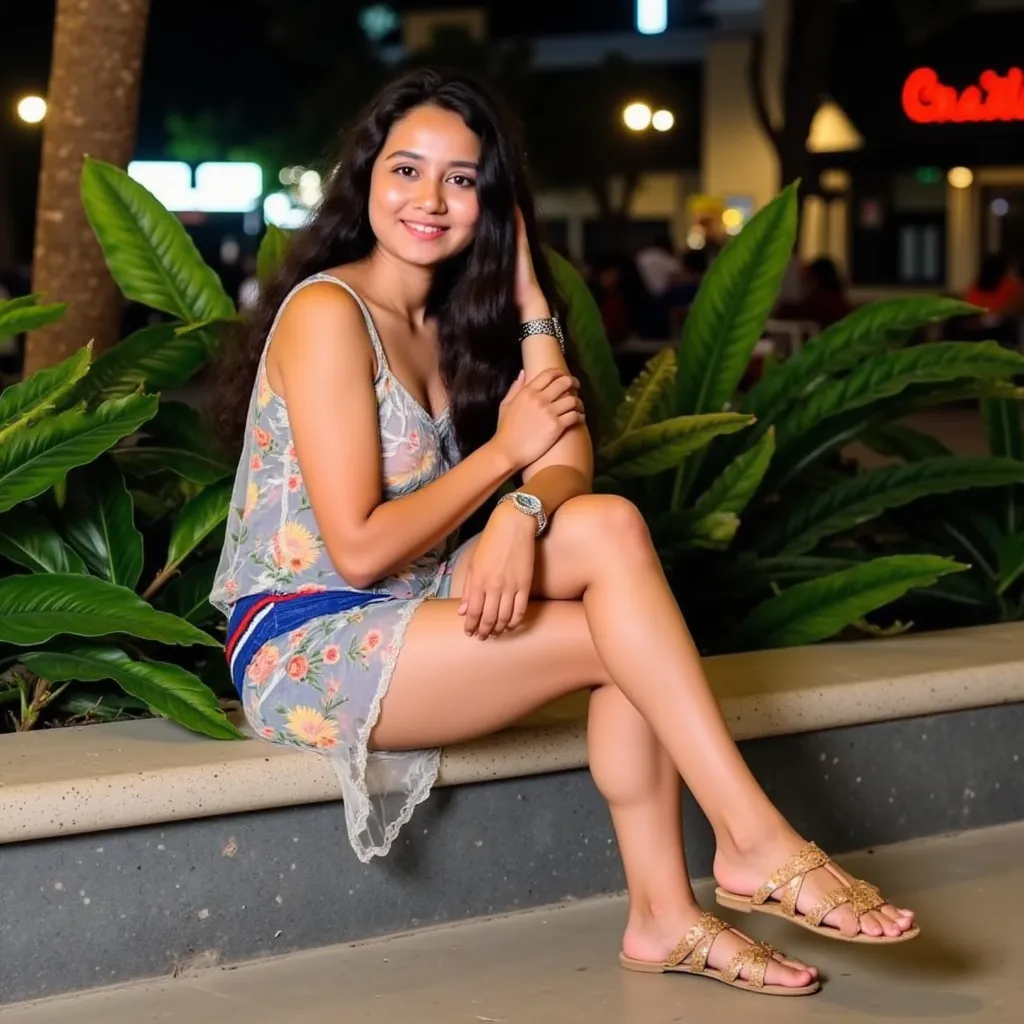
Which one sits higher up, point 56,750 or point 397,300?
point 397,300

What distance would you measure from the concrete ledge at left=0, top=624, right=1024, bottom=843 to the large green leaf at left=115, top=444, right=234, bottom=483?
0.55 meters

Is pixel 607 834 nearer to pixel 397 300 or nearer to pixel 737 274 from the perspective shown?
pixel 397 300

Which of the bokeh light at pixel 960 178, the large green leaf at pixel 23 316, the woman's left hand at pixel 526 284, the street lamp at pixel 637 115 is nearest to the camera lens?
the woman's left hand at pixel 526 284

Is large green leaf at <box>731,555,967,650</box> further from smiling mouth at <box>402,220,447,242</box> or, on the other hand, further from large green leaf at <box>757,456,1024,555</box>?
smiling mouth at <box>402,220,447,242</box>

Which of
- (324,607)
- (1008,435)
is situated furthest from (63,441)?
(1008,435)

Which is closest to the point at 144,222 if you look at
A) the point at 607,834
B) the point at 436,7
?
the point at 607,834

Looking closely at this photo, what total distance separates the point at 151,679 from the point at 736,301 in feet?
4.71

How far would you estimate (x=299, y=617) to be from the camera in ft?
8.25

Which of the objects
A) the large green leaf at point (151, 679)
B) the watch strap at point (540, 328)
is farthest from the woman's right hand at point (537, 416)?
the large green leaf at point (151, 679)

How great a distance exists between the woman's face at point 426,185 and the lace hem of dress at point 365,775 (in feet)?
1.72

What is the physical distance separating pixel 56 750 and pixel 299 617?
39cm

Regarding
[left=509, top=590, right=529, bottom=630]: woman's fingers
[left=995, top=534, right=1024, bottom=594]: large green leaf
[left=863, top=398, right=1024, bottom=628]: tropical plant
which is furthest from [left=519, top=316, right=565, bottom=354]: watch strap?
[left=995, top=534, right=1024, bottom=594]: large green leaf

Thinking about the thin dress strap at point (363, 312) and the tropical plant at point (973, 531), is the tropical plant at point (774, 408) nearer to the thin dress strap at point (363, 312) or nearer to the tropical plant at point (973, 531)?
the tropical plant at point (973, 531)

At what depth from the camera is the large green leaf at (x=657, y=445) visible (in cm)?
312
